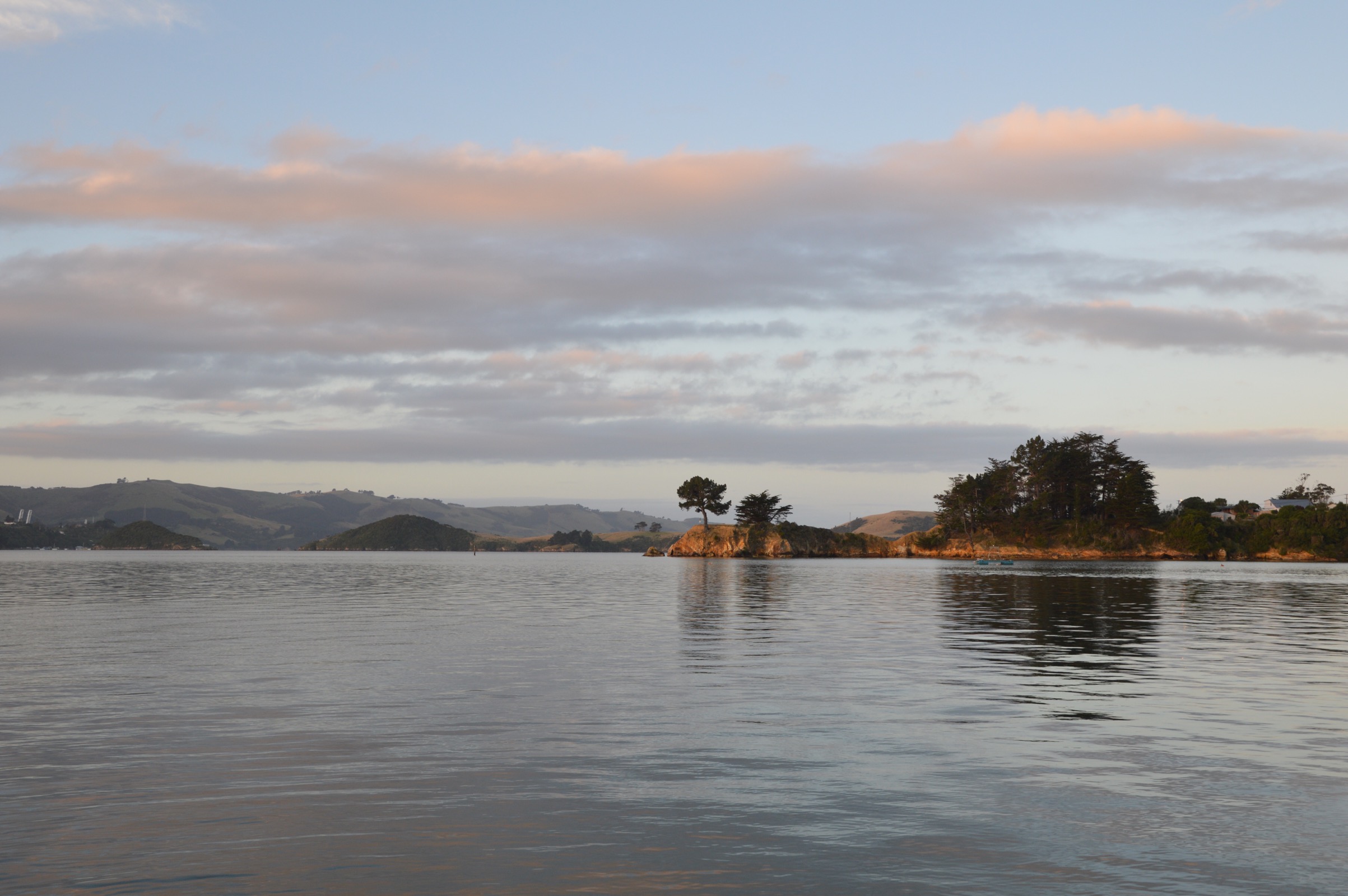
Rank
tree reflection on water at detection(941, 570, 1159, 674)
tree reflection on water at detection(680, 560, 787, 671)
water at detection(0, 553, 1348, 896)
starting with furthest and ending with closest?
tree reflection on water at detection(680, 560, 787, 671)
tree reflection on water at detection(941, 570, 1159, 674)
water at detection(0, 553, 1348, 896)

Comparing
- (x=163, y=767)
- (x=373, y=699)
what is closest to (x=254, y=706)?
(x=373, y=699)

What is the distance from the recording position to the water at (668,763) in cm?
1402

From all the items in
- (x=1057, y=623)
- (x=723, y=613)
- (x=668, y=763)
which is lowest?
(x=723, y=613)

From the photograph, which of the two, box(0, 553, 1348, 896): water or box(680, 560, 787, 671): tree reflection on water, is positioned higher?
box(0, 553, 1348, 896): water

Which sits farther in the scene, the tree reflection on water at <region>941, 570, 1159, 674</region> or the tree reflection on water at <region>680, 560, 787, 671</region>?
the tree reflection on water at <region>680, 560, 787, 671</region>

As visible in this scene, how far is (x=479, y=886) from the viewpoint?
1322 centimetres

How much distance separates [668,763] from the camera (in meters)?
21.0

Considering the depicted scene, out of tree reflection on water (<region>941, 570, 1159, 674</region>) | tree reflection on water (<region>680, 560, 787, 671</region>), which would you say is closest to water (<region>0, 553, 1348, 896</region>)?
tree reflection on water (<region>941, 570, 1159, 674</region>)

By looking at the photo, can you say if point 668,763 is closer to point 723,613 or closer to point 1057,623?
point 1057,623

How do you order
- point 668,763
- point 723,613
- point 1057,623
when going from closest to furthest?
point 668,763 → point 1057,623 → point 723,613

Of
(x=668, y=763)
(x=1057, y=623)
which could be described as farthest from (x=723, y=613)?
(x=668, y=763)

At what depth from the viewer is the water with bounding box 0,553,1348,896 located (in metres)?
14.0

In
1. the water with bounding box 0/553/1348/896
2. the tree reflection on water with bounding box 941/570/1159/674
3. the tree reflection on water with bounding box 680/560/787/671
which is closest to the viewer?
the water with bounding box 0/553/1348/896

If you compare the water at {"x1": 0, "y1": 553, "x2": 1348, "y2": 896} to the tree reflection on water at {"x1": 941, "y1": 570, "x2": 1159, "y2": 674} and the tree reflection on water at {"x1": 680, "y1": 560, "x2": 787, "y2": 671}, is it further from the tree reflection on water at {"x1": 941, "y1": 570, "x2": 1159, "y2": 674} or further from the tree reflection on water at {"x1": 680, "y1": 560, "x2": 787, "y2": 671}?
the tree reflection on water at {"x1": 680, "y1": 560, "x2": 787, "y2": 671}
